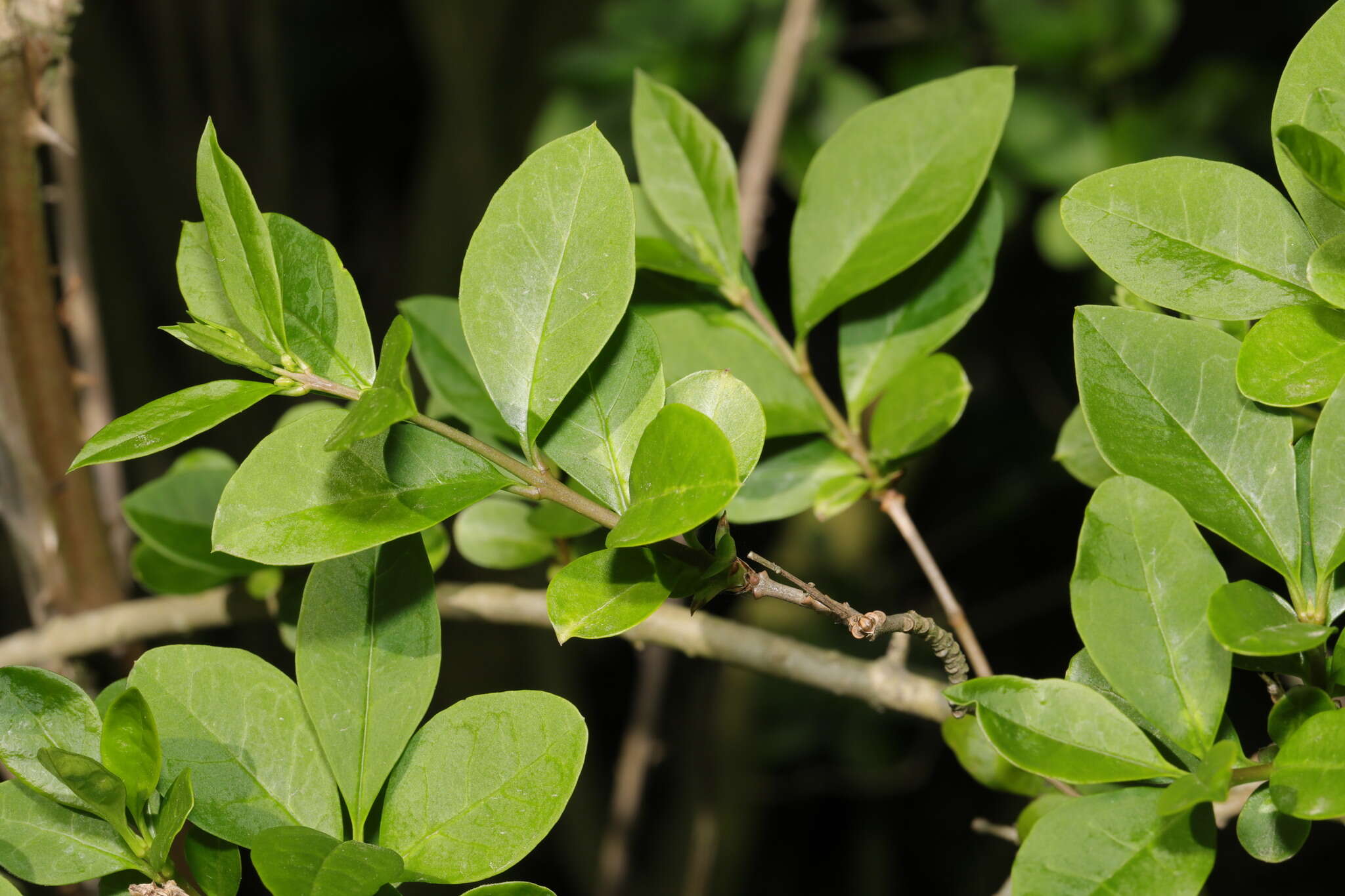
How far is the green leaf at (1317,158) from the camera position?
0.33 metres

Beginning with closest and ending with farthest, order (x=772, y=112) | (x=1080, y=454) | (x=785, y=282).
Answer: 1. (x=1080, y=454)
2. (x=772, y=112)
3. (x=785, y=282)

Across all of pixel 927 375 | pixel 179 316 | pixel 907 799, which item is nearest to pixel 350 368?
pixel 927 375

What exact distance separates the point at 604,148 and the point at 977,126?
21 cm

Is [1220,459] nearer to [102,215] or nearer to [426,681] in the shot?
[426,681]

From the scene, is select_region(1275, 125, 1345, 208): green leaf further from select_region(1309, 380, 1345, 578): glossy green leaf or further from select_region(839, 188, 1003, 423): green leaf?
select_region(839, 188, 1003, 423): green leaf

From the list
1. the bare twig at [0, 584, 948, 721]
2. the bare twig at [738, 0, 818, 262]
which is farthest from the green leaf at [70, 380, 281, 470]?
the bare twig at [738, 0, 818, 262]

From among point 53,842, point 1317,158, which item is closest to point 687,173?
point 1317,158

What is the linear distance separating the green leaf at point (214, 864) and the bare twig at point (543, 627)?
190mm

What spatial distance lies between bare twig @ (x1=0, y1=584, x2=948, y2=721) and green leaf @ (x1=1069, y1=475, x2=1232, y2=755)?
12 centimetres

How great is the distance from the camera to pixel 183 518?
0.62 m

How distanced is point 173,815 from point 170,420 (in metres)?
0.13

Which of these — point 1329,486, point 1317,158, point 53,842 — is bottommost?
point 53,842

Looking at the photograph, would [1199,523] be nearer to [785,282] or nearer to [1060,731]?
[1060,731]

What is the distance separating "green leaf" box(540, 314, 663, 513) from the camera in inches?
15.5
